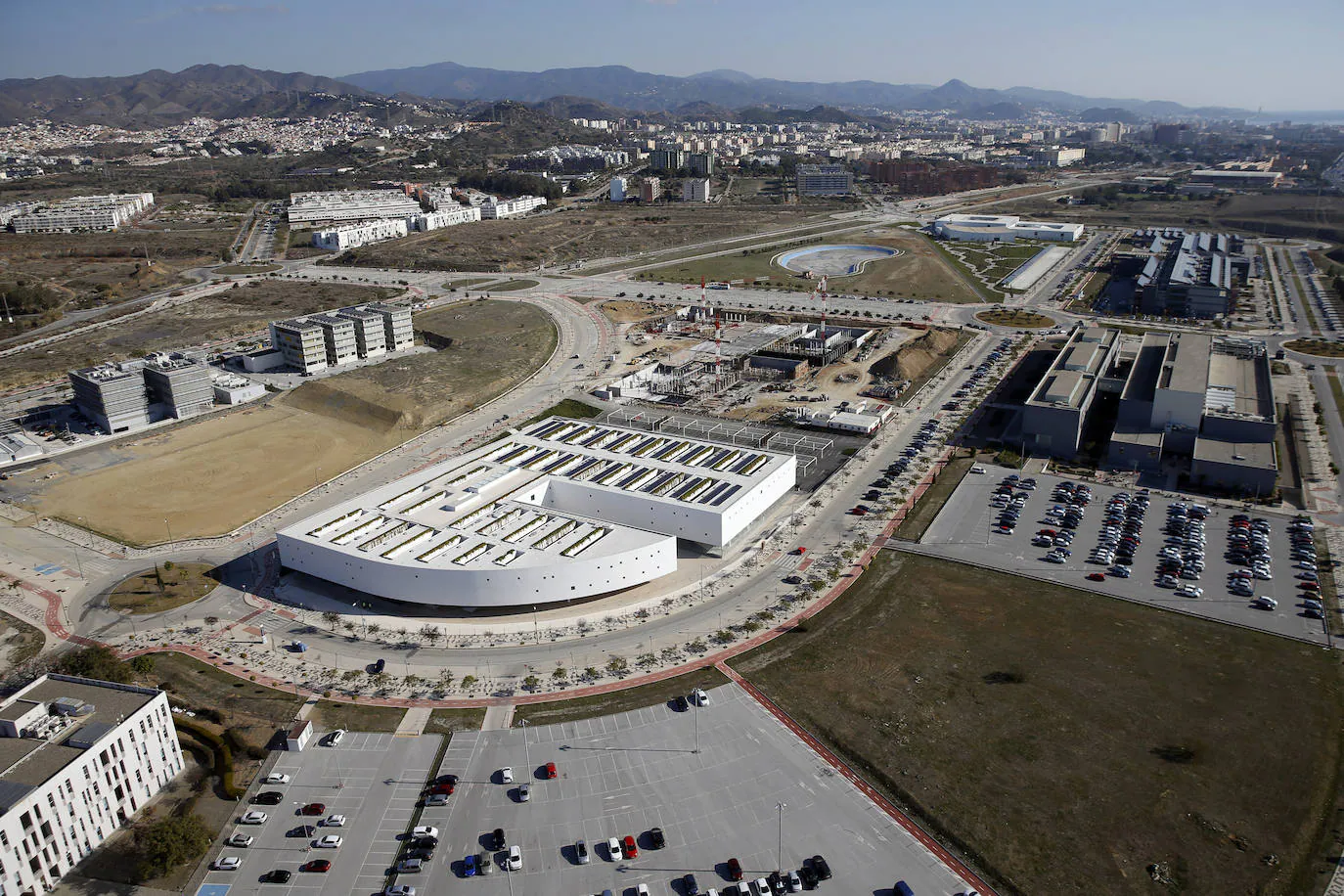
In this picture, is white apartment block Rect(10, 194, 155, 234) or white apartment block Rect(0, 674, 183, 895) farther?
white apartment block Rect(10, 194, 155, 234)

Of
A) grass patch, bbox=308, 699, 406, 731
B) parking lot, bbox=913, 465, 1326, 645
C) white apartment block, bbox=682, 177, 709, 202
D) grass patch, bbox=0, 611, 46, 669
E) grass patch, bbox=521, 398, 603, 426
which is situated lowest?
grass patch, bbox=308, 699, 406, 731

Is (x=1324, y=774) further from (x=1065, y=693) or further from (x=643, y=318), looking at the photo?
(x=643, y=318)

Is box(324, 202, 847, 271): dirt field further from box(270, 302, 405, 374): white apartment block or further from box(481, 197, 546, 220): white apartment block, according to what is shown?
box(270, 302, 405, 374): white apartment block

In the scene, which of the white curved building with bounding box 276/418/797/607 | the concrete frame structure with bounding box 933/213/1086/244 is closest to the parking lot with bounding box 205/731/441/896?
the white curved building with bounding box 276/418/797/607

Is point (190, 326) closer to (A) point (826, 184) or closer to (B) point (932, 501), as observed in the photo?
(B) point (932, 501)

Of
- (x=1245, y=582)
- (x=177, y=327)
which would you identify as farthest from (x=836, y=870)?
(x=177, y=327)

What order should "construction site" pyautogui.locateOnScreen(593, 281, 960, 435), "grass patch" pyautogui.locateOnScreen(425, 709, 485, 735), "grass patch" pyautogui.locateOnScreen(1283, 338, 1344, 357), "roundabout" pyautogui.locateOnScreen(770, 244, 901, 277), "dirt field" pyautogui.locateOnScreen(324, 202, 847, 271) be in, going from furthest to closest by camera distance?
"dirt field" pyautogui.locateOnScreen(324, 202, 847, 271), "roundabout" pyautogui.locateOnScreen(770, 244, 901, 277), "grass patch" pyautogui.locateOnScreen(1283, 338, 1344, 357), "construction site" pyautogui.locateOnScreen(593, 281, 960, 435), "grass patch" pyautogui.locateOnScreen(425, 709, 485, 735)
